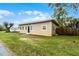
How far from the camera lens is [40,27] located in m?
4.71

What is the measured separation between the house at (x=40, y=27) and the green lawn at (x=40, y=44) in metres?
0.08

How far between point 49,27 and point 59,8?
360 millimetres

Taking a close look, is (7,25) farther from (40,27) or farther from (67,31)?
(67,31)

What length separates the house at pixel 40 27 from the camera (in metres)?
4.68

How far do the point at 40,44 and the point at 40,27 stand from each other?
0.29 metres

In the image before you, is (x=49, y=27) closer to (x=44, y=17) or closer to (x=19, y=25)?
(x=44, y=17)

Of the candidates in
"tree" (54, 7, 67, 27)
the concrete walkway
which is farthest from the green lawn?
"tree" (54, 7, 67, 27)

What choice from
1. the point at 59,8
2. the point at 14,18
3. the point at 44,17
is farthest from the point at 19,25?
the point at 59,8

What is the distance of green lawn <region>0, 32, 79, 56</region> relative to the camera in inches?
179

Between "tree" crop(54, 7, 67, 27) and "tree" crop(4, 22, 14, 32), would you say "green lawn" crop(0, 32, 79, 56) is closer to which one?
"tree" crop(4, 22, 14, 32)

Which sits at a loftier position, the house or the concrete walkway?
the house

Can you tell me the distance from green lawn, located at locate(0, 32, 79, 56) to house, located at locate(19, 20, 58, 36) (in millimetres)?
Result: 77

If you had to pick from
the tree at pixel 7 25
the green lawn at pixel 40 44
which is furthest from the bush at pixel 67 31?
the tree at pixel 7 25

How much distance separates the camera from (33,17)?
15.3 ft
